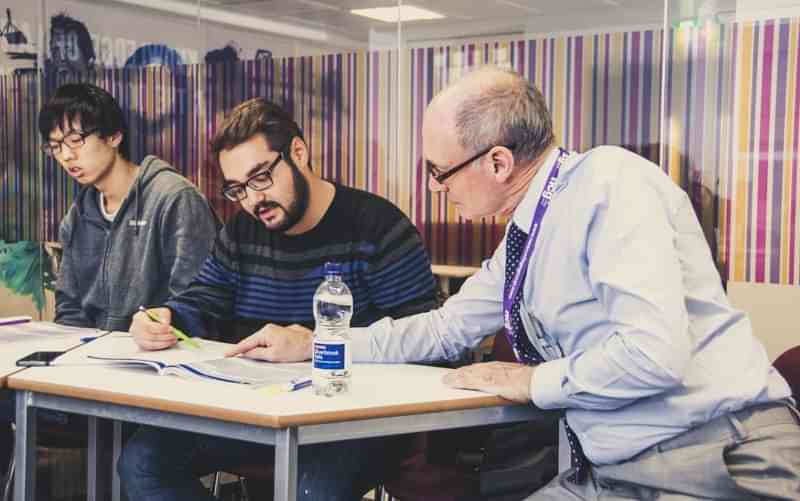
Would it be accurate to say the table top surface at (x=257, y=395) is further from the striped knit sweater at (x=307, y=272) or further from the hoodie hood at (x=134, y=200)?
the hoodie hood at (x=134, y=200)

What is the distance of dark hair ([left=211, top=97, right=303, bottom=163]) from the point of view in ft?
8.80

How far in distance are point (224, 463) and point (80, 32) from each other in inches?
96.7

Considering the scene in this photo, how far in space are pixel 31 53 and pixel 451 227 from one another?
2185 mm

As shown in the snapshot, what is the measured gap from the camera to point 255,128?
8.80 ft

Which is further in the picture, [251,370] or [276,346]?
[276,346]

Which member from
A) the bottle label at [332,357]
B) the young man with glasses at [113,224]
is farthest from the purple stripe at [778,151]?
the young man with glasses at [113,224]

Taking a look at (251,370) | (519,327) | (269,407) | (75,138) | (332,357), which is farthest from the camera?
(75,138)

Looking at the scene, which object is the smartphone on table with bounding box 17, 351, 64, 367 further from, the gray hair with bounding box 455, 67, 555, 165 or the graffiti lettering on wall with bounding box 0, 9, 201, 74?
the graffiti lettering on wall with bounding box 0, 9, 201, 74

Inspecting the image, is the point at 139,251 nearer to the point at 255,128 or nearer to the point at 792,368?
the point at 255,128

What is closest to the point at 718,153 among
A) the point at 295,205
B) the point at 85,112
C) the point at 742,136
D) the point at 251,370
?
the point at 742,136

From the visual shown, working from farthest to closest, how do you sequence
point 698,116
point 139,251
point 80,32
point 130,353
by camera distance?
point 80,32 < point 139,251 < point 698,116 < point 130,353

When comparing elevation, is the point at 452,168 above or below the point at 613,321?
above

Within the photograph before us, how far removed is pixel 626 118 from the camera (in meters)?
3.04

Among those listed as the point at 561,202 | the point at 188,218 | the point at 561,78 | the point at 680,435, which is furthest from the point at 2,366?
the point at 561,78
